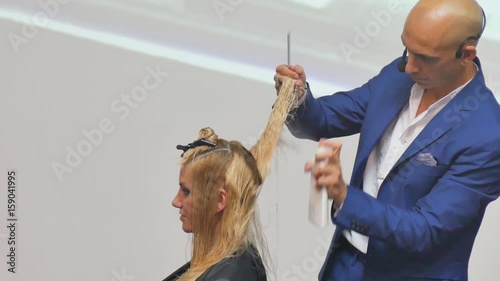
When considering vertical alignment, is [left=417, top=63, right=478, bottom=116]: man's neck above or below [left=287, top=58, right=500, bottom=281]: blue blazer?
above

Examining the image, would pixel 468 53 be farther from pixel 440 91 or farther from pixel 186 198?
pixel 186 198

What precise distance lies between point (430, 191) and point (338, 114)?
1.17 feet

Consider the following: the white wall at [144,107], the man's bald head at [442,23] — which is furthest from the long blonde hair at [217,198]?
the white wall at [144,107]

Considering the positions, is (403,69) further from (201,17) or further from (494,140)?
(201,17)

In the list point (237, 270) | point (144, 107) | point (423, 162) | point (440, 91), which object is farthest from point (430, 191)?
point (144, 107)

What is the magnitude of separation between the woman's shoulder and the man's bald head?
1.96 feet

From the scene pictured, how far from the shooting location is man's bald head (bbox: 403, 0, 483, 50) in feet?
5.48

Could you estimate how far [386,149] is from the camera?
6.08ft

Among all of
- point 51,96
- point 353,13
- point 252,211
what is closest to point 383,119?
point 252,211

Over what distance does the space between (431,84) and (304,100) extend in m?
0.31

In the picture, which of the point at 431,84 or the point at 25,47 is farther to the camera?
the point at 25,47

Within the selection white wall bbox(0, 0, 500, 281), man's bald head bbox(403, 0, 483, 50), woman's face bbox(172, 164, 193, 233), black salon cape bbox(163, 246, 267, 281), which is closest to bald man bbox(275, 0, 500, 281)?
man's bald head bbox(403, 0, 483, 50)

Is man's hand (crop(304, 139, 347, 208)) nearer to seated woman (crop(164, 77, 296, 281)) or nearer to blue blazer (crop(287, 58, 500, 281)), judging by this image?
blue blazer (crop(287, 58, 500, 281))

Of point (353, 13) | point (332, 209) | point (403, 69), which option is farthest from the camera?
point (353, 13)
